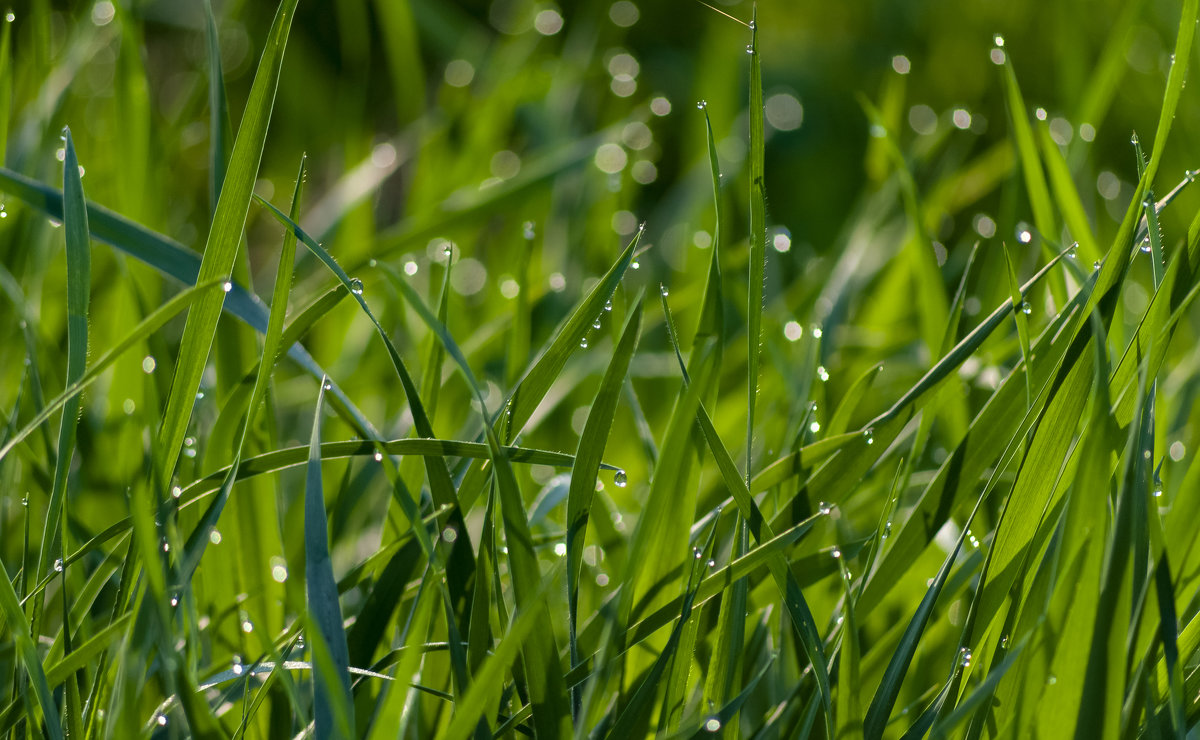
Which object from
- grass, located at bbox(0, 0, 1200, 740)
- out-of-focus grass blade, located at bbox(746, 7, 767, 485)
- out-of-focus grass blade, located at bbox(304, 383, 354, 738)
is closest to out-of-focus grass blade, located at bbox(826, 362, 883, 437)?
grass, located at bbox(0, 0, 1200, 740)

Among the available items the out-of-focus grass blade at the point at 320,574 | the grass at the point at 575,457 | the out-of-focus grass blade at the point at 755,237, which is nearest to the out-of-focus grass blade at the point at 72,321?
the grass at the point at 575,457

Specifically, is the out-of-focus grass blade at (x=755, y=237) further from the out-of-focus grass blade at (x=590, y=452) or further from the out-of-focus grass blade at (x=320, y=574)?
the out-of-focus grass blade at (x=320, y=574)

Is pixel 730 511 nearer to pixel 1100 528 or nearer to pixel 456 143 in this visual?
pixel 1100 528

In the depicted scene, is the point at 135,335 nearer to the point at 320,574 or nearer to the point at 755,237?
the point at 320,574

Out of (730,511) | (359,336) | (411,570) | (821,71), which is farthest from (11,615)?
(821,71)

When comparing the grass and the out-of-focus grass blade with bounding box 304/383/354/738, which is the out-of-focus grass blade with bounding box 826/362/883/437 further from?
the out-of-focus grass blade with bounding box 304/383/354/738

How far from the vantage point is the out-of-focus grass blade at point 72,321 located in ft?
1.43

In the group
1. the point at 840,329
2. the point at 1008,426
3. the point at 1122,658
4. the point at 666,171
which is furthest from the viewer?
the point at 666,171

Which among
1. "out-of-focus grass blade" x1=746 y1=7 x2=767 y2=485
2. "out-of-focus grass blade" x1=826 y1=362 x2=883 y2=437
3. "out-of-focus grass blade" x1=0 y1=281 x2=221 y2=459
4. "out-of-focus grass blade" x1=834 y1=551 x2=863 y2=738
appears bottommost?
"out-of-focus grass blade" x1=834 y1=551 x2=863 y2=738

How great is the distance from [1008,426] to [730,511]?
0.46 ft

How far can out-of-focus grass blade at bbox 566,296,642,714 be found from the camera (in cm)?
42

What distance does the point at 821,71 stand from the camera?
1831 mm

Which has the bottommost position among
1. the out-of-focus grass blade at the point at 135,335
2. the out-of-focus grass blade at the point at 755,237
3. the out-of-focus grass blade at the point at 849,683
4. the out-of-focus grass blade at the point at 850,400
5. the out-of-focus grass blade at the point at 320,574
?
the out-of-focus grass blade at the point at 849,683

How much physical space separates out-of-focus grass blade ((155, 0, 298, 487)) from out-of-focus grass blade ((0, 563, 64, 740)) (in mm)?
73
